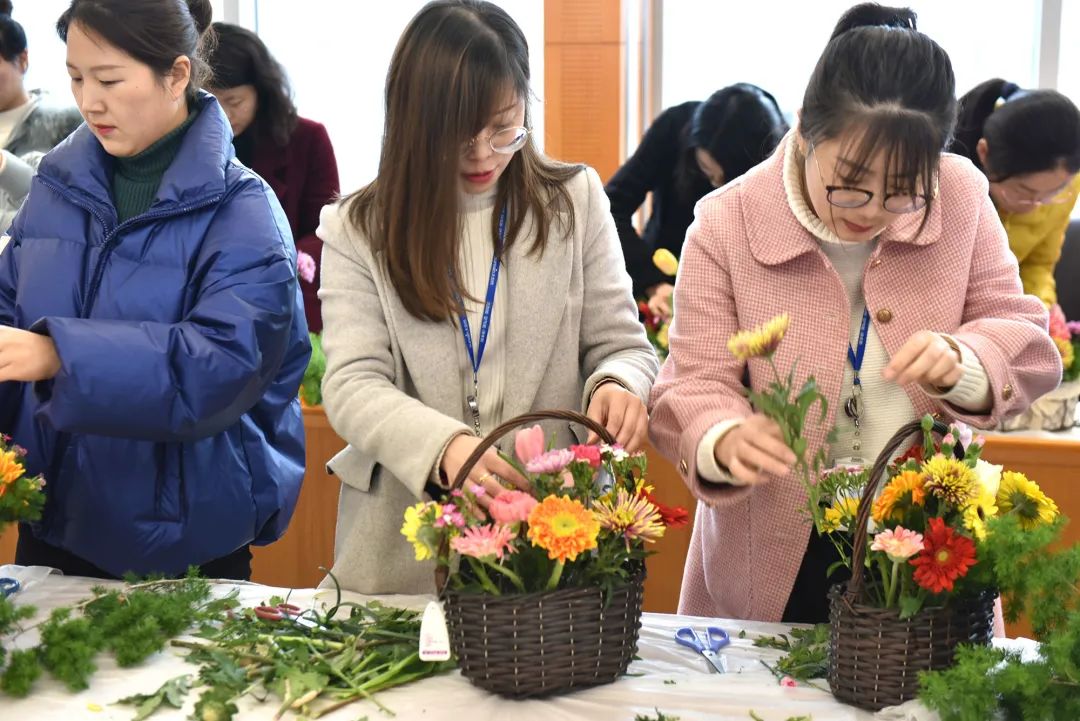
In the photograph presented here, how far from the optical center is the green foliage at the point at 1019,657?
1.28 m

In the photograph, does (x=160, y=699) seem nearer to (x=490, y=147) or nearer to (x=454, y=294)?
(x=454, y=294)

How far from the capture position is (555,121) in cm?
494

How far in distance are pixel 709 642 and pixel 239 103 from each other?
2.44 metres

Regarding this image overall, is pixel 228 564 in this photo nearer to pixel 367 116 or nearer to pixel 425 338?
pixel 425 338

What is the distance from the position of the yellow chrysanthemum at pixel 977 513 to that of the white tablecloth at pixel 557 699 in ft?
0.75

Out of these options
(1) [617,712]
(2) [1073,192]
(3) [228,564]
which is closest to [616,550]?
(1) [617,712]

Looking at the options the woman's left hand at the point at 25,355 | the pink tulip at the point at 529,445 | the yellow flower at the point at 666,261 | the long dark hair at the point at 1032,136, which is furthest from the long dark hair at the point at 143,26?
the long dark hair at the point at 1032,136

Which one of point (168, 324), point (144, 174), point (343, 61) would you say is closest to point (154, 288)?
point (168, 324)

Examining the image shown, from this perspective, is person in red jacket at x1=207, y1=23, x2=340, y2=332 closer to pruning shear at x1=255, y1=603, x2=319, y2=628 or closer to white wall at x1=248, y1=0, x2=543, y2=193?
white wall at x1=248, y1=0, x2=543, y2=193

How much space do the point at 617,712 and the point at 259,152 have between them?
263 centimetres

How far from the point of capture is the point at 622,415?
1.72m

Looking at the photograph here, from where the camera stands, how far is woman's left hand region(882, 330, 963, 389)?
152 cm

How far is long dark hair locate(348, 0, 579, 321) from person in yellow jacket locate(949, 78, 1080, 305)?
1605 millimetres

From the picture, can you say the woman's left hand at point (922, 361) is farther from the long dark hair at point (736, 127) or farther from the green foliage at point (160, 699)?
the long dark hair at point (736, 127)
